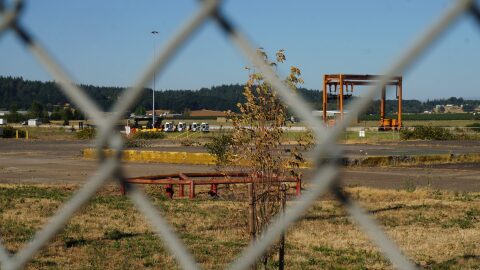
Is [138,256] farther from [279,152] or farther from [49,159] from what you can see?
[49,159]

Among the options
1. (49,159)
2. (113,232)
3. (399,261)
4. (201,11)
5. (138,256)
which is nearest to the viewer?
(399,261)

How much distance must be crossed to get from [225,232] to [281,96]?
8541mm

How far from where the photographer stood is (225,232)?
31.8ft

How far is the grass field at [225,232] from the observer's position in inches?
303

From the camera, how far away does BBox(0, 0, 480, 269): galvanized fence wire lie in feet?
3.55

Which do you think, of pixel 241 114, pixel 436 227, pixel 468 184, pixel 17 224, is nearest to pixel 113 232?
pixel 17 224

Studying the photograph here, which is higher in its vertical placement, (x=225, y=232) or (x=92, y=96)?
(x=92, y=96)

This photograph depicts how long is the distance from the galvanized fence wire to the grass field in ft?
19.6

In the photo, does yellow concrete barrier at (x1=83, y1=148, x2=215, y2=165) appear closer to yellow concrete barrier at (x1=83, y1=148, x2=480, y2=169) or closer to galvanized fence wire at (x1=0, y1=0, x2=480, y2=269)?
yellow concrete barrier at (x1=83, y1=148, x2=480, y2=169)

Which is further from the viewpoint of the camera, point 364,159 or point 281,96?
point 364,159

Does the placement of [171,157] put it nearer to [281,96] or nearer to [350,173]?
[350,173]

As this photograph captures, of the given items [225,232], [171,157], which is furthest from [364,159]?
[225,232]

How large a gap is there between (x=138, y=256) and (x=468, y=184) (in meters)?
11.1

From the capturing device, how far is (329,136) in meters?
1.15
